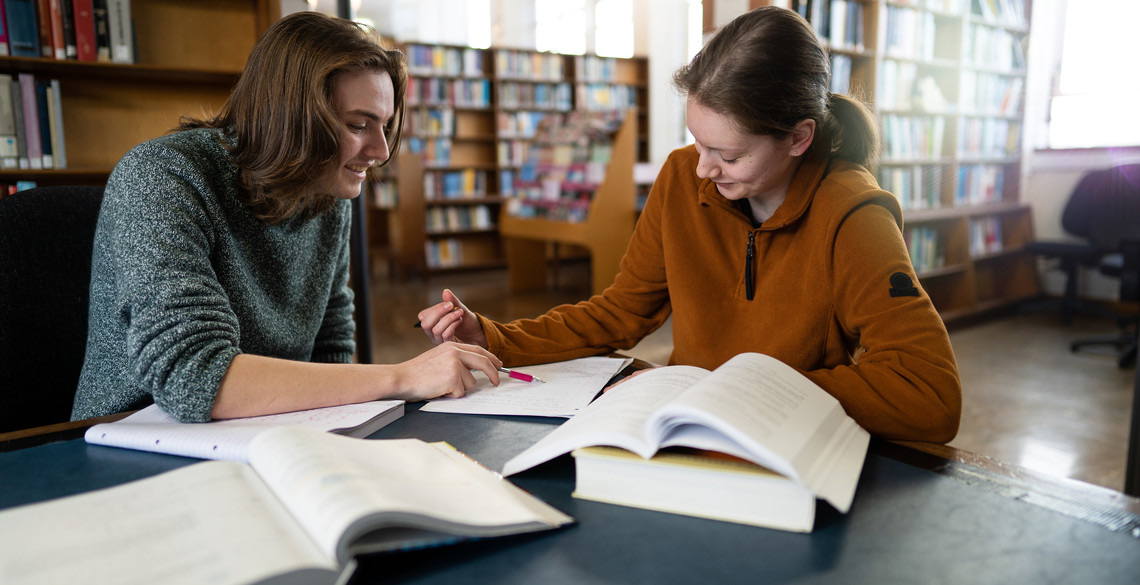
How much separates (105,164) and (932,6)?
4246mm

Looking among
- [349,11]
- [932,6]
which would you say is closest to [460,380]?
[349,11]

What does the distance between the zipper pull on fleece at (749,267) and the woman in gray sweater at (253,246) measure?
408 millimetres

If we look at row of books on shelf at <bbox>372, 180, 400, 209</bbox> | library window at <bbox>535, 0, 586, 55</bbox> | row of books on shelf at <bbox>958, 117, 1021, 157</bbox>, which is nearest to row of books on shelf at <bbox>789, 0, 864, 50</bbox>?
row of books on shelf at <bbox>958, 117, 1021, 157</bbox>

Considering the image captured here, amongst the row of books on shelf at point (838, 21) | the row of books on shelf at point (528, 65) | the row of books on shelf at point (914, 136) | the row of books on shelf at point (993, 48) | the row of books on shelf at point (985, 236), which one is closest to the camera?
the row of books on shelf at point (838, 21)

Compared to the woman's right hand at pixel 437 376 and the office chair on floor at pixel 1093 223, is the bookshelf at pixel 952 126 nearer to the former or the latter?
the office chair on floor at pixel 1093 223

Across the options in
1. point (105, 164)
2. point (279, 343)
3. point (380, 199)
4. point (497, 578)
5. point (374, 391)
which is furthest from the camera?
point (380, 199)

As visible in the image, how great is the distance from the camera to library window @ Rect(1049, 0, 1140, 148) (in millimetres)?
2814

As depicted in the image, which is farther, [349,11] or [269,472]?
[349,11]

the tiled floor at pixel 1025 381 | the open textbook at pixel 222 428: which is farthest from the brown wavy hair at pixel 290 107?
the tiled floor at pixel 1025 381

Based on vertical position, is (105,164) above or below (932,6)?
below

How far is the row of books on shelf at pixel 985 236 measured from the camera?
451cm

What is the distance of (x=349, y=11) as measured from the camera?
2.34 metres

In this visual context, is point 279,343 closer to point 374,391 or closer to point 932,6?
point 374,391

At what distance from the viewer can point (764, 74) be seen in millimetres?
931
